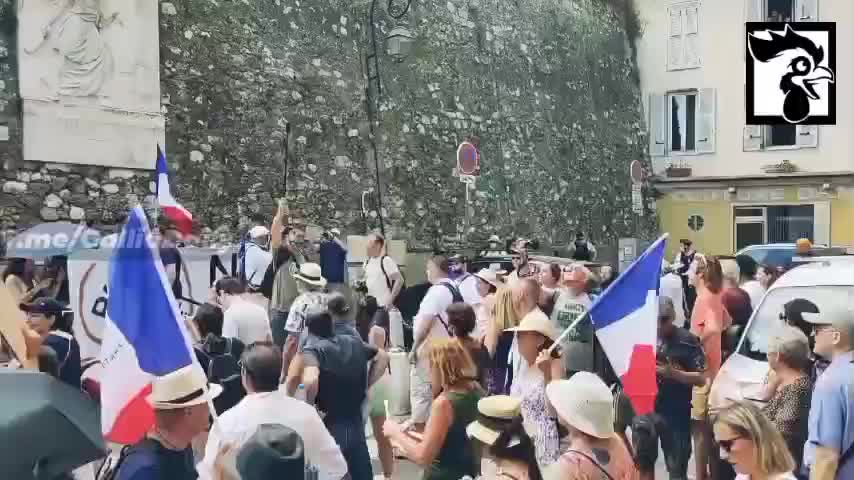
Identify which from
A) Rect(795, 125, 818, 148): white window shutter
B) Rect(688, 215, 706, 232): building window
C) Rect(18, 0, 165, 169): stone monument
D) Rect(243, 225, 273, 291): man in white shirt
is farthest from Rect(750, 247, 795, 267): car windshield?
Rect(18, 0, 165, 169): stone monument

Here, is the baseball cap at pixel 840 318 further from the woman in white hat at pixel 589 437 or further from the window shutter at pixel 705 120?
the window shutter at pixel 705 120

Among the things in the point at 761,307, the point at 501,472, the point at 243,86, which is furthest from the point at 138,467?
the point at 243,86

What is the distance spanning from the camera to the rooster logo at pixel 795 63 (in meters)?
20.3

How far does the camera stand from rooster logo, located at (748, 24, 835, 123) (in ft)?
66.6

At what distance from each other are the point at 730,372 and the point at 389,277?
4764 mm

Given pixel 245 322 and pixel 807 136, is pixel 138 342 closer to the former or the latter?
pixel 245 322

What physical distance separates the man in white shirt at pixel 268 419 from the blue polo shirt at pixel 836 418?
7.14ft

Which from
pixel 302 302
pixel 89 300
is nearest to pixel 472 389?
pixel 302 302

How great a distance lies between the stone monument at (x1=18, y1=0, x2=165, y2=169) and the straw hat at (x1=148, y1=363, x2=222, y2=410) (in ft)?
28.2

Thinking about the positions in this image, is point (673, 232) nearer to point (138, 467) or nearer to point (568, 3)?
point (568, 3)

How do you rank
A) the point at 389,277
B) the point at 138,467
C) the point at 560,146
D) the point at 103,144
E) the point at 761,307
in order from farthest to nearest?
the point at 560,146
the point at 103,144
the point at 389,277
the point at 761,307
the point at 138,467

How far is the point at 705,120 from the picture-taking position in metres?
27.1

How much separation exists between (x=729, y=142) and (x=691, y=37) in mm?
3320

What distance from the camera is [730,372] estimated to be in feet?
22.4
